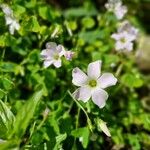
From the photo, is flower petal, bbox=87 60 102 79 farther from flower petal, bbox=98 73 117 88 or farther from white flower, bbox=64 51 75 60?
white flower, bbox=64 51 75 60

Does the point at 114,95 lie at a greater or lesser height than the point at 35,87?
lesser

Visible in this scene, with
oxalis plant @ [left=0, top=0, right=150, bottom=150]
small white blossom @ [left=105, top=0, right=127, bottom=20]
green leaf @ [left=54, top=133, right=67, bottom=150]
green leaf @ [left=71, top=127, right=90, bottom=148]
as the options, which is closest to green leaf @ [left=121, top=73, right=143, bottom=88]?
oxalis plant @ [left=0, top=0, right=150, bottom=150]

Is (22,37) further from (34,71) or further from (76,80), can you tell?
(76,80)

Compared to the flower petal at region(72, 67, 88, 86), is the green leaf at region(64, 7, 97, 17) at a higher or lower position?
lower

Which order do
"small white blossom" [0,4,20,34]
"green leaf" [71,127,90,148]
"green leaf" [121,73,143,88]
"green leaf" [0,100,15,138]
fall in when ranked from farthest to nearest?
"green leaf" [121,73,143,88]
"small white blossom" [0,4,20,34]
"green leaf" [71,127,90,148]
"green leaf" [0,100,15,138]

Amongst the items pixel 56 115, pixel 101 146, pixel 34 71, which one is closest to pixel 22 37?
pixel 34 71

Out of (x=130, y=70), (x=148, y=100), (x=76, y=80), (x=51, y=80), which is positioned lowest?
(x=148, y=100)
